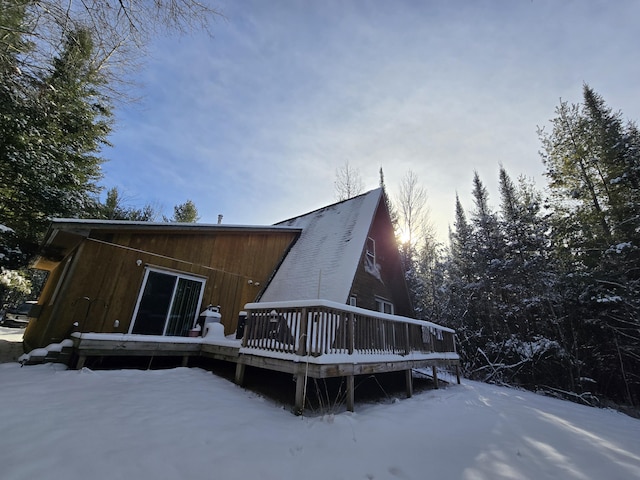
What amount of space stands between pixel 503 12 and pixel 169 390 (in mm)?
8350

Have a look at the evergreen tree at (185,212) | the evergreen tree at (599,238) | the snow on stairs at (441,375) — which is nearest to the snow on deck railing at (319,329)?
the snow on stairs at (441,375)

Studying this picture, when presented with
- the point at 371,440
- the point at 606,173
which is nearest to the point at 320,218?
the point at 371,440

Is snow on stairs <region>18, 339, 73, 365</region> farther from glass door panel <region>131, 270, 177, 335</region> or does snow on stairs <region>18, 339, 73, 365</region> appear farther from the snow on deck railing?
the snow on deck railing

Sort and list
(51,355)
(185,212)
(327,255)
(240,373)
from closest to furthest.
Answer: (240,373)
(51,355)
(327,255)
(185,212)

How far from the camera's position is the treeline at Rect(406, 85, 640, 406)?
11234 millimetres

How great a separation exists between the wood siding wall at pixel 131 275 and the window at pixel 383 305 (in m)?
4.52

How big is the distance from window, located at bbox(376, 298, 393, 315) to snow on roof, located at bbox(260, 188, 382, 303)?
2788 mm

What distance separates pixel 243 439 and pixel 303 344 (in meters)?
1.50

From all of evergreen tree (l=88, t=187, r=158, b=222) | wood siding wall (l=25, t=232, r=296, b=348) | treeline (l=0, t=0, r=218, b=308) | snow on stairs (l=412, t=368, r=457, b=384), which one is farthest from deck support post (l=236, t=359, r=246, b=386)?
evergreen tree (l=88, t=187, r=158, b=222)

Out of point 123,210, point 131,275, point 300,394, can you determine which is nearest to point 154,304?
point 131,275

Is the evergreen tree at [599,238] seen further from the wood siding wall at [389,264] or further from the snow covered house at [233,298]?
the snow covered house at [233,298]

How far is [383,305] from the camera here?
37.2 feet

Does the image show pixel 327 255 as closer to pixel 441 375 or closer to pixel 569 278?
pixel 441 375

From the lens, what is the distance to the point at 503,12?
4.92 metres
